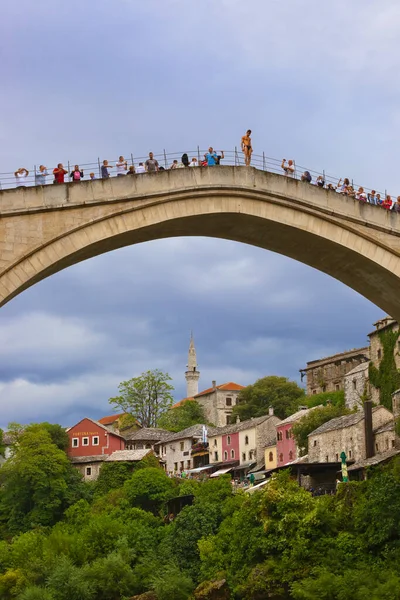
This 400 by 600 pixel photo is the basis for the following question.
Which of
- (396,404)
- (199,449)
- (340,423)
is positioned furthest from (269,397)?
(396,404)

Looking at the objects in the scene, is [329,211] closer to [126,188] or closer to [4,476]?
[126,188]

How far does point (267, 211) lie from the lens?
19.3m

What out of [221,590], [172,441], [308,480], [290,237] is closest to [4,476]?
[172,441]

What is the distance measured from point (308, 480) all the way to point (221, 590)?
50.6 ft

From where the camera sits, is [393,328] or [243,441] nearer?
[393,328]

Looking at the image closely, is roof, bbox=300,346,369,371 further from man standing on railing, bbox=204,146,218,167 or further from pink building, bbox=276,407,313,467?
man standing on railing, bbox=204,146,218,167

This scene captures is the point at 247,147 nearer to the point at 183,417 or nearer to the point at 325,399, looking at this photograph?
the point at 325,399

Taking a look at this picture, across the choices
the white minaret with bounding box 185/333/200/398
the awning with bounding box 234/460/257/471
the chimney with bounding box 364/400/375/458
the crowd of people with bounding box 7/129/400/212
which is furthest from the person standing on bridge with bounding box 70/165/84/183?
the white minaret with bounding box 185/333/200/398

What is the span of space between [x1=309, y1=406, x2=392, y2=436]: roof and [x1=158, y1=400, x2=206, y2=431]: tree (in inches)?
1218

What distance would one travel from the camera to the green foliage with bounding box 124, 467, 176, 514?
5655 cm

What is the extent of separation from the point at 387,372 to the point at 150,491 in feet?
51.5

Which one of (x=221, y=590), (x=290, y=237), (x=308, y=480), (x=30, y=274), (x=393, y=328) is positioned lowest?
(x=221, y=590)

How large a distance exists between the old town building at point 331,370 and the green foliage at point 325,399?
2.67m

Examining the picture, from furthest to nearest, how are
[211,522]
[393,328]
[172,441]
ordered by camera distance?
1. [172,441]
2. [393,328]
3. [211,522]
